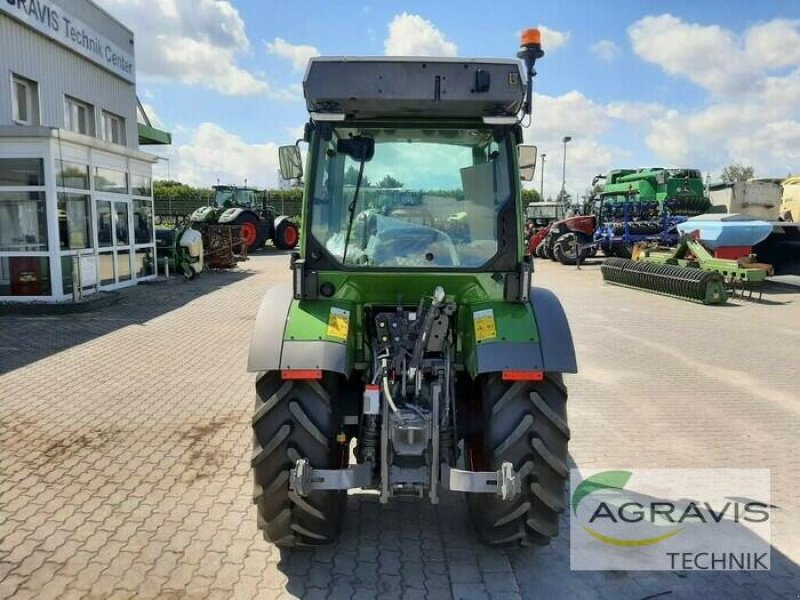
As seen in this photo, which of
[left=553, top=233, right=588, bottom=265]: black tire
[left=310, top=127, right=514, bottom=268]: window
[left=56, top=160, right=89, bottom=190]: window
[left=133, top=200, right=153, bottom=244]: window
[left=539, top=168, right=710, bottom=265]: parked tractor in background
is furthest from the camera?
[left=553, top=233, right=588, bottom=265]: black tire

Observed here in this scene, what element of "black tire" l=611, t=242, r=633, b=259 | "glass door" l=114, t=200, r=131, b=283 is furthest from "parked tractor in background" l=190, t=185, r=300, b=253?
"black tire" l=611, t=242, r=633, b=259

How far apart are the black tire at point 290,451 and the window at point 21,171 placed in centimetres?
1042

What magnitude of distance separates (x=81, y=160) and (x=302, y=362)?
37.8 feet

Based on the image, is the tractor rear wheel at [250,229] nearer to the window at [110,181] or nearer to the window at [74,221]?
the window at [110,181]

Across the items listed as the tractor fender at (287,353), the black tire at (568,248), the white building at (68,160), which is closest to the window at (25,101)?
the white building at (68,160)

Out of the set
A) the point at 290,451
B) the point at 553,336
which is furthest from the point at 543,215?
the point at 290,451

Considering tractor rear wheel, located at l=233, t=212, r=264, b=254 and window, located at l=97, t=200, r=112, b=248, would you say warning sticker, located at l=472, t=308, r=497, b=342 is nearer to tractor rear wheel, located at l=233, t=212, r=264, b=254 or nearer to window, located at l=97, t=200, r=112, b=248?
window, located at l=97, t=200, r=112, b=248

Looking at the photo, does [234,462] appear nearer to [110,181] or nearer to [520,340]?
[520,340]

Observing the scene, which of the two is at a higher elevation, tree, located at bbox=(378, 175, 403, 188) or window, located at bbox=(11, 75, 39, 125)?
window, located at bbox=(11, 75, 39, 125)

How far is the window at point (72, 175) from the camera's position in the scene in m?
11.9

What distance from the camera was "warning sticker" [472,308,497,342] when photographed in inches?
133

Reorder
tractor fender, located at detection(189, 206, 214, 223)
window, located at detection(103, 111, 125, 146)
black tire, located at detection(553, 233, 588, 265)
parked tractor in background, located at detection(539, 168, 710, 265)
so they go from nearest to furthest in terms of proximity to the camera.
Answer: window, located at detection(103, 111, 125, 146), parked tractor in background, located at detection(539, 168, 710, 265), black tire, located at detection(553, 233, 588, 265), tractor fender, located at detection(189, 206, 214, 223)

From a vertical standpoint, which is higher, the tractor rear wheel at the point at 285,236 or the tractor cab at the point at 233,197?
the tractor cab at the point at 233,197

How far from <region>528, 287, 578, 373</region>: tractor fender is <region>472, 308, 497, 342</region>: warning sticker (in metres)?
0.24
